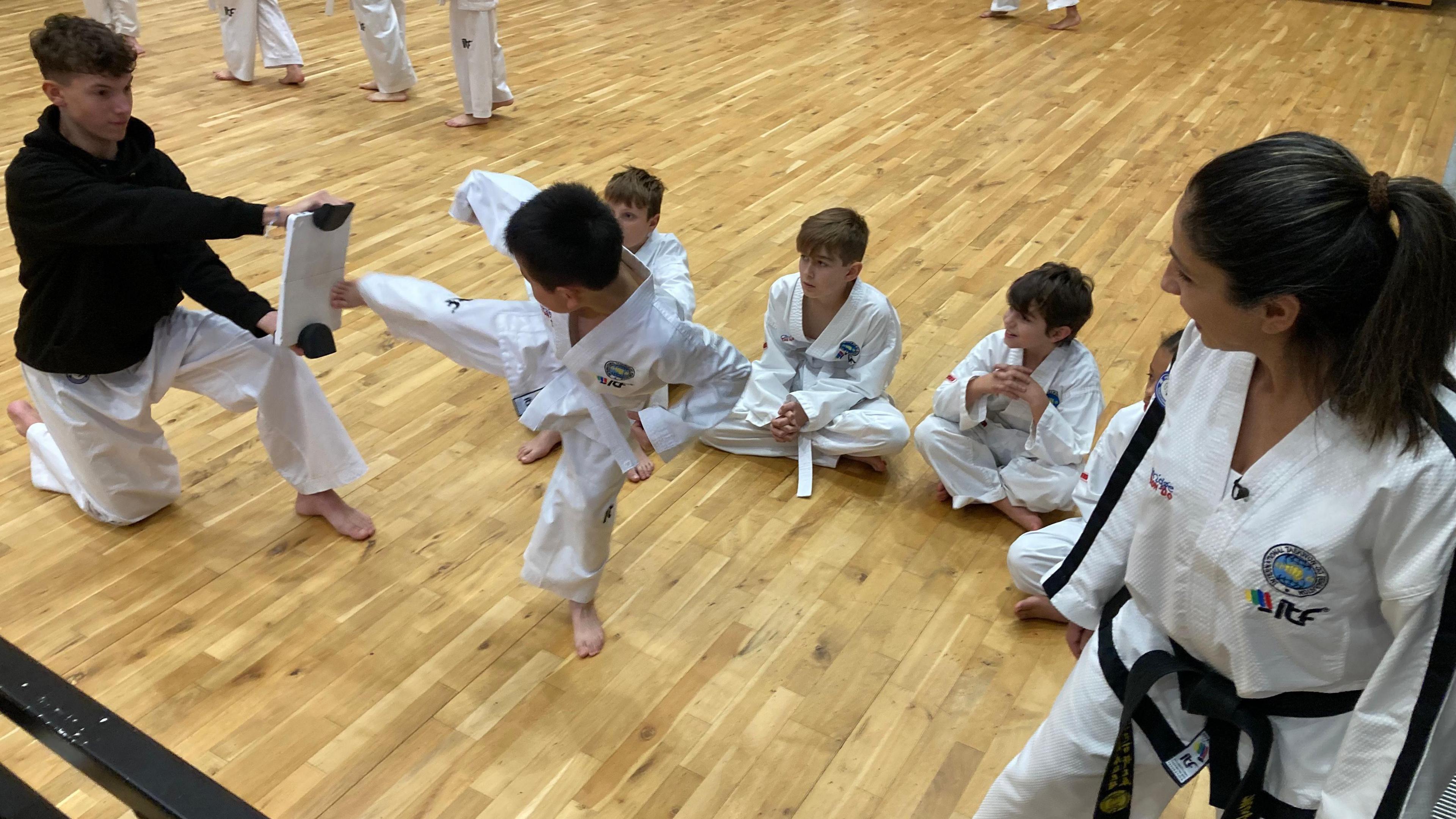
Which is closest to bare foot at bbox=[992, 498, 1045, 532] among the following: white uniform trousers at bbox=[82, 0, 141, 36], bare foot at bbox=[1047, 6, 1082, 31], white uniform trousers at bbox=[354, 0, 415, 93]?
white uniform trousers at bbox=[354, 0, 415, 93]

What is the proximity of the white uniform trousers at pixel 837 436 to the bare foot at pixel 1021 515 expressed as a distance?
297mm

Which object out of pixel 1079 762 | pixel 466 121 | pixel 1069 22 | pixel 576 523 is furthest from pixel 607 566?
pixel 1069 22

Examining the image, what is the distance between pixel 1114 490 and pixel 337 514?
1860 mm

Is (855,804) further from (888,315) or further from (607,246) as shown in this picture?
(888,315)

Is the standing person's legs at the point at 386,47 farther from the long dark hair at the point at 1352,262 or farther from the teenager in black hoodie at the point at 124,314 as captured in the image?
the long dark hair at the point at 1352,262

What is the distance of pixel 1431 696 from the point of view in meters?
1.04

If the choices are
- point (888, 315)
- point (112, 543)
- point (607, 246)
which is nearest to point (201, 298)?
point (112, 543)

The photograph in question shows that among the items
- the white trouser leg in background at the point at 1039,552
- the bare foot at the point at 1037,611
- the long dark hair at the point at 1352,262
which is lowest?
the bare foot at the point at 1037,611

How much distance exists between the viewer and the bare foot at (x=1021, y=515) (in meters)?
2.63

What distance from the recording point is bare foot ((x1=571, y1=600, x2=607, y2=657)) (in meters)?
2.23

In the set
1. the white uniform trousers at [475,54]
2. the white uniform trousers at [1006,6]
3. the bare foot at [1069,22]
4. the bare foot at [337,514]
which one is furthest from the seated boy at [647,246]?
the white uniform trousers at [1006,6]

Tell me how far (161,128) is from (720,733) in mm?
4410

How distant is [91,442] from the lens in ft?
7.77

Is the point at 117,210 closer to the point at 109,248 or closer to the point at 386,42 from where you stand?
the point at 109,248
